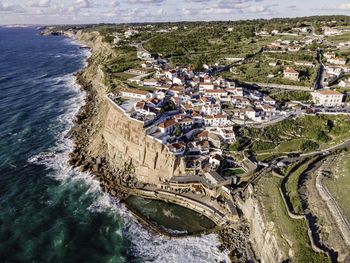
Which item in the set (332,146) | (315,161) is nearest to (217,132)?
(315,161)

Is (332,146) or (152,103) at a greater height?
(152,103)

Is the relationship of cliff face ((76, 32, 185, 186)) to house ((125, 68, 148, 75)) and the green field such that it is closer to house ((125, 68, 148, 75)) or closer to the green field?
the green field

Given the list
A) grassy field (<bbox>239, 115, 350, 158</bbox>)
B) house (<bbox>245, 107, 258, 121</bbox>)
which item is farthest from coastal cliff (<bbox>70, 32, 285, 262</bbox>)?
house (<bbox>245, 107, 258, 121</bbox>)

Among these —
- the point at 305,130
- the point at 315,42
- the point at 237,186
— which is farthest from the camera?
the point at 315,42

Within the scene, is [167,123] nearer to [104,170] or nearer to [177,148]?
[177,148]

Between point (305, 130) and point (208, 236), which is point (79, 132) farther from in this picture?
point (305, 130)

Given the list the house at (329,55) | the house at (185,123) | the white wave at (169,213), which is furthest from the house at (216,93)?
the house at (329,55)

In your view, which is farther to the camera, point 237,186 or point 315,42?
point 315,42
